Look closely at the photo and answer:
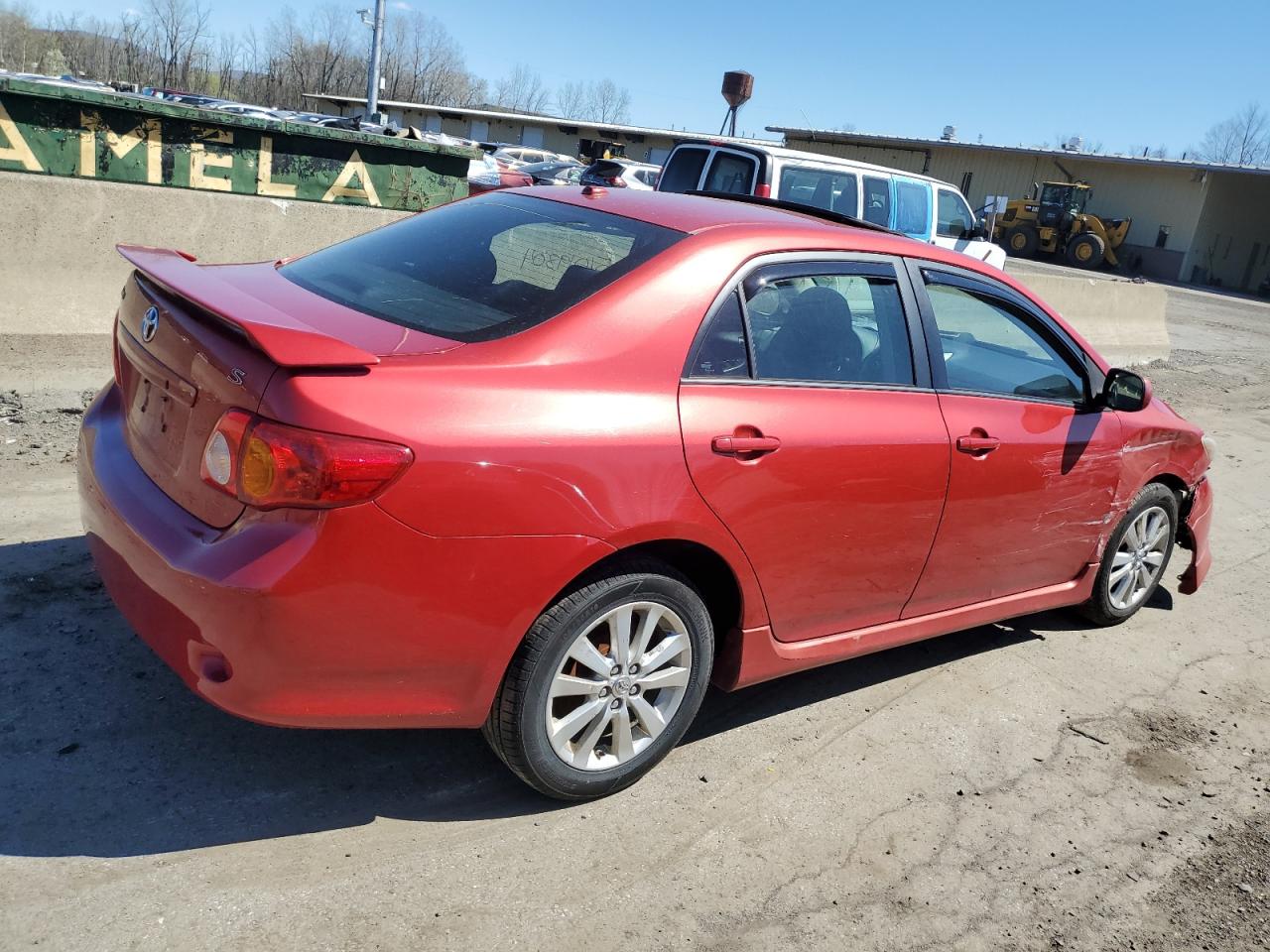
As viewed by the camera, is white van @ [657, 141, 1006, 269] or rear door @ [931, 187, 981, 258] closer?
white van @ [657, 141, 1006, 269]

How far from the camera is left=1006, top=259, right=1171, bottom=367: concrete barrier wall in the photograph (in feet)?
42.5

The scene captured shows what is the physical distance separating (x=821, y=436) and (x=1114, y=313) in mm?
12105

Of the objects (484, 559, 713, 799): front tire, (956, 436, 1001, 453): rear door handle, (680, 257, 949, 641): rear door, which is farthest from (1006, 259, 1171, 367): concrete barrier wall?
(484, 559, 713, 799): front tire

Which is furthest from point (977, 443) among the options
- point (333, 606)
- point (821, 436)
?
point (333, 606)

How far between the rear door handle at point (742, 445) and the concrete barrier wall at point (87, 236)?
5.54 meters

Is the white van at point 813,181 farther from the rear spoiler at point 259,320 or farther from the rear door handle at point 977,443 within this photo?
the rear spoiler at point 259,320

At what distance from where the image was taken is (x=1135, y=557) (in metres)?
5.01

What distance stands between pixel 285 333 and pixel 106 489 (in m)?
0.87

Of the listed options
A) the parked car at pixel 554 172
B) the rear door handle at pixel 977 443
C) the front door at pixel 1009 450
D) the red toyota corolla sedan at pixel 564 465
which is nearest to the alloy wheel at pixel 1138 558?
the front door at pixel 1009 450

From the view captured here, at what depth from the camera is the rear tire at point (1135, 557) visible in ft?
15.9

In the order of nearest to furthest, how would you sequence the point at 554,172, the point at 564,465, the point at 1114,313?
the point at 564,465
the point at 1114,313
the point at 554,172

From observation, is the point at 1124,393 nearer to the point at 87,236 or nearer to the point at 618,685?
the point at 618,685

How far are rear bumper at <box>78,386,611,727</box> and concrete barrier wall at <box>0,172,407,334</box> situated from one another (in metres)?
4.85

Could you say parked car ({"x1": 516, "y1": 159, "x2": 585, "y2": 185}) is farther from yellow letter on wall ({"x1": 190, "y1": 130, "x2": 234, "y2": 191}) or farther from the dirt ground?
the dirt ground
